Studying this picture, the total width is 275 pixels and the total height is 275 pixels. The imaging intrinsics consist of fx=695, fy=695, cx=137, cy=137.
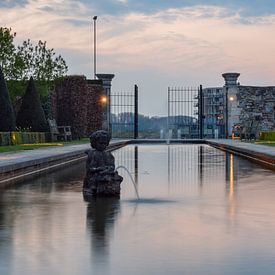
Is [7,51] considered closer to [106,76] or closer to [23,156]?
[106,76]

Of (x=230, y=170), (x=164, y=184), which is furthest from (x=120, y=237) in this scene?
(x=230, y=170)

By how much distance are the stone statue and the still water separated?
31 cm

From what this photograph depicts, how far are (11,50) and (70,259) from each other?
146 ft

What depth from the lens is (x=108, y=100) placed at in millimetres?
60844

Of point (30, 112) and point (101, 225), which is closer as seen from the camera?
point (101, 225)

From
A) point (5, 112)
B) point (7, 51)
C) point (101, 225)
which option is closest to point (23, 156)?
point (5, 112)

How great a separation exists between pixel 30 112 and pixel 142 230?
37066 millimetres

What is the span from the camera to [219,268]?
6.47 m

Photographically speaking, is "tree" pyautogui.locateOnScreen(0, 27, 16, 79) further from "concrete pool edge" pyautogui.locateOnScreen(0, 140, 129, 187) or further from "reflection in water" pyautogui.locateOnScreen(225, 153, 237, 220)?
"reflection in water" pyautogui.locateOnScreen(225, 153, 237, 220)

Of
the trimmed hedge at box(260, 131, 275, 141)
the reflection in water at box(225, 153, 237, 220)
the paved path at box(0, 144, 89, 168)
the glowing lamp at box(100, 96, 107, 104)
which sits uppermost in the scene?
the glowing lamp at box(100, 96, 107, 104)

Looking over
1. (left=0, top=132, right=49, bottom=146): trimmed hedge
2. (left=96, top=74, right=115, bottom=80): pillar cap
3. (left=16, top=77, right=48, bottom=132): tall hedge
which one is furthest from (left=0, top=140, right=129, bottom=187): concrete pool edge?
(left=96, top=74, right=115, bottom=80): pillar cap

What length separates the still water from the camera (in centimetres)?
664

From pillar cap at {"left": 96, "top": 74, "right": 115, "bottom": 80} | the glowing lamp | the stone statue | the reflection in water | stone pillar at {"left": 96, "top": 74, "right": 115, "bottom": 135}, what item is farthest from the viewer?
pillar cap at {"left": 96, "top": 74, "right": 115, "bottom": 80}

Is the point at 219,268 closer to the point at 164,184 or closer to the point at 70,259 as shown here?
the point at 70,259
